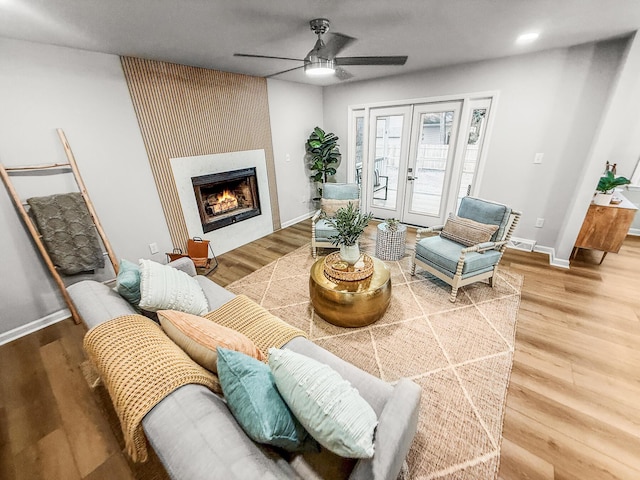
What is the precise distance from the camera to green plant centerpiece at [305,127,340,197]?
15.2 feet

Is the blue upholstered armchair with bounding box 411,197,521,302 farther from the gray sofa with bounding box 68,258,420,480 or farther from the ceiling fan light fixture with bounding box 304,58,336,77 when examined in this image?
the ceiling fan light fixture with bounding box 304,58,336,77

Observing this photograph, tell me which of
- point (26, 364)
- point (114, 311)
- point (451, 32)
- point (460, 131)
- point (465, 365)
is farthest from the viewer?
point (460, 131)

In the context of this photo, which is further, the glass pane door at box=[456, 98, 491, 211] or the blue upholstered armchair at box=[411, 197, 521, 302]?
the glass pane door at box=[456, 98, 491, 211]

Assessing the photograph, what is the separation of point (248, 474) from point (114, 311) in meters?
1.15

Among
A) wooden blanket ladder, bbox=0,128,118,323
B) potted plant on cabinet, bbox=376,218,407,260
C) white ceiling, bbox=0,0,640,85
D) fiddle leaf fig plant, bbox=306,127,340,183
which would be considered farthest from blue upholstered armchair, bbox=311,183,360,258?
wooden blanket ladder, bbox=0,128,118,323

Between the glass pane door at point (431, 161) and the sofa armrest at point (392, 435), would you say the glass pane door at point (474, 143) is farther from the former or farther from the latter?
the sofa armrest at point (392, 435)

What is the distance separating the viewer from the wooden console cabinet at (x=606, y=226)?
2885 mm

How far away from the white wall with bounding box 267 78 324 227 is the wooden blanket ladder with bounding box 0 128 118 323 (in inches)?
101

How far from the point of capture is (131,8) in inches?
65.2

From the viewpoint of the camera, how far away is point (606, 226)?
2990 mm

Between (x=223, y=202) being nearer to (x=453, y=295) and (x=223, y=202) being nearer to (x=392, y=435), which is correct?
(x=453, y=295)

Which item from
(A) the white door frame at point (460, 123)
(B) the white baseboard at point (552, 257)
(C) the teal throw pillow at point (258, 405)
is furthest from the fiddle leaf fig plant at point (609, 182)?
(C) the teal throw pillow at point (258, 405)

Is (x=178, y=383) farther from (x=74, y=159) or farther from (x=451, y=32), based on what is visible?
(x=451, y=32)

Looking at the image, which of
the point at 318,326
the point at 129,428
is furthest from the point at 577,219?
the point at 129,428
